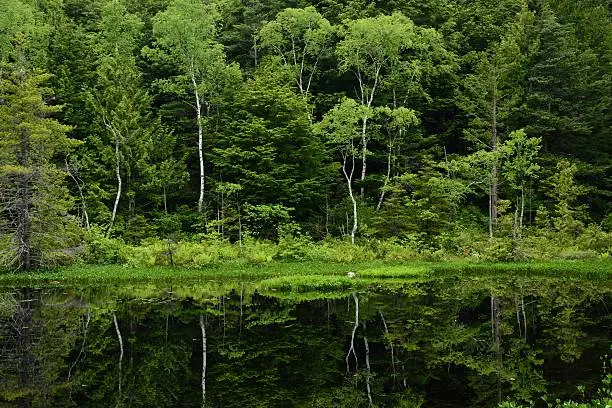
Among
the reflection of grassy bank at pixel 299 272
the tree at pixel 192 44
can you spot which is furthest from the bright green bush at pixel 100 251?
the tree at pixel 192 44

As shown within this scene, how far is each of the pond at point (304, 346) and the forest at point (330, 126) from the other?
9.38 meters

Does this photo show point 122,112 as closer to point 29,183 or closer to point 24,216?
point 29,183

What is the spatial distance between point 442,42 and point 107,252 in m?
32.2

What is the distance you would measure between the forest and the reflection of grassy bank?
5.90 ft

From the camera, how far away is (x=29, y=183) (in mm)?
28312

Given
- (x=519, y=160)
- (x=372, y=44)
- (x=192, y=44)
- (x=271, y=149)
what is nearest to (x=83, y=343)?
(x=271, y=149)

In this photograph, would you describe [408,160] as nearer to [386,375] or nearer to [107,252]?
[107,252]

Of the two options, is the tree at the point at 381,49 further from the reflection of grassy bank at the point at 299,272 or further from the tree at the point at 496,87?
the reflection of grassy bank at the point at 299,272

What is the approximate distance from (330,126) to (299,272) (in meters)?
16.0

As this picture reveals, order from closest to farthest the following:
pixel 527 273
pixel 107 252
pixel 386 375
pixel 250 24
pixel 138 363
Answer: pixel 386 375 → pixel 138 363 → pixel 527 273 → pixel 107 252 → pixel 250 24

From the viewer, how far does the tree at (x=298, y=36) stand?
45875mm

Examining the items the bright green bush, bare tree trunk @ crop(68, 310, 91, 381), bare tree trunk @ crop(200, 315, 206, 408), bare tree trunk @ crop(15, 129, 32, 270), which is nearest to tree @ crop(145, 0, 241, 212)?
the bright green bush

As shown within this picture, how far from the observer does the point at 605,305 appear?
19.6 metres

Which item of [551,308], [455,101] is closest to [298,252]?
[551,308]
